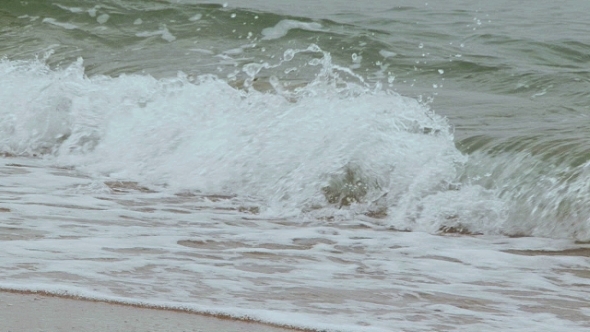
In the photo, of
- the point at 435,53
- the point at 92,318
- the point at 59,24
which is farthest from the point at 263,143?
the point at 59,24

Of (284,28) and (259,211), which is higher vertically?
(284,28)

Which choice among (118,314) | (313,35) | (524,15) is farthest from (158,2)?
(118,314)

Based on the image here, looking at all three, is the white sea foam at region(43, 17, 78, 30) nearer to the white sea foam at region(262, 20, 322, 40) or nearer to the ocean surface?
the ocean surface

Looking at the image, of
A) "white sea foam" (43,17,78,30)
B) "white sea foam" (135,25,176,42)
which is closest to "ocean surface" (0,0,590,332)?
"white sea foam" (135,25,176,42)

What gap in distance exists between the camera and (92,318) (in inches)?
129

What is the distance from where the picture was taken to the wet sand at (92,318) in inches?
125

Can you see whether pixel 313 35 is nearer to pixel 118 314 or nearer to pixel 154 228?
pixel 154 228

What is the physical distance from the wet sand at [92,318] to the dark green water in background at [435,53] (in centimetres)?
227

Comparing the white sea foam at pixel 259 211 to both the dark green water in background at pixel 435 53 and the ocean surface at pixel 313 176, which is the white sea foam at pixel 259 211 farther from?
the dark green water in background at pixel 435 53

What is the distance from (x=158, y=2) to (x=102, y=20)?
85 cm

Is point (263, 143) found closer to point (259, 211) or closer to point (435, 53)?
point (259, 211)

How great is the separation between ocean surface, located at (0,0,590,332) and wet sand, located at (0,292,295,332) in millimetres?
88

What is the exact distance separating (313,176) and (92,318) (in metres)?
2.90

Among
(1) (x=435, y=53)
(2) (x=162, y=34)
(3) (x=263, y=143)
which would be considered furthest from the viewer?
(2) (x=162, y=34)
